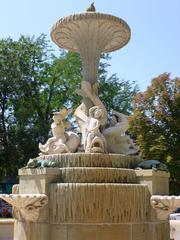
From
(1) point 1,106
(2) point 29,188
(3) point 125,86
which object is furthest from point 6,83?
(2) point 29,188

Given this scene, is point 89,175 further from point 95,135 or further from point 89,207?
point 95,135

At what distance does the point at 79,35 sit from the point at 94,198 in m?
5.85

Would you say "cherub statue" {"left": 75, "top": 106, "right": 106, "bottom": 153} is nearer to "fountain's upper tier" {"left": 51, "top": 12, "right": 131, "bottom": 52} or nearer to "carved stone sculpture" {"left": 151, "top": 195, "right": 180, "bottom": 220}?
"carved stone sculpture" {"left": 151, "top": 195, "right": 180, "bottom": 220}

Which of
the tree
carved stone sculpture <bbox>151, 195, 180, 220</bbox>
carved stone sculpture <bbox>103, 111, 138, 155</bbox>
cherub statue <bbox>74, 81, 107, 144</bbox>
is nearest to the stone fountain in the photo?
carved stone sculpture <bbox>151, 195, 180, 220</bbox>

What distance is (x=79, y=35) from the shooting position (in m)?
14.0

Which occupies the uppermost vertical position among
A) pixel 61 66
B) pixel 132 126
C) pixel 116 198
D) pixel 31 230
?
pixel 61 66

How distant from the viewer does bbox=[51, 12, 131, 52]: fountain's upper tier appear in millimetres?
13422

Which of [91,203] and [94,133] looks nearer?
[91,203]

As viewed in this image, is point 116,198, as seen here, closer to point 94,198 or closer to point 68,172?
point 94,198

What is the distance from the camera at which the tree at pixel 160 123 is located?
26000mm

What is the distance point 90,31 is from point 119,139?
3.38 metres

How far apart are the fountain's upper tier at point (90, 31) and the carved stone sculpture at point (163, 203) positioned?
18.5 feet

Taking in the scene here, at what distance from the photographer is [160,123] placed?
27766mm

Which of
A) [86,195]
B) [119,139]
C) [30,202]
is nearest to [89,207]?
[86,195]
